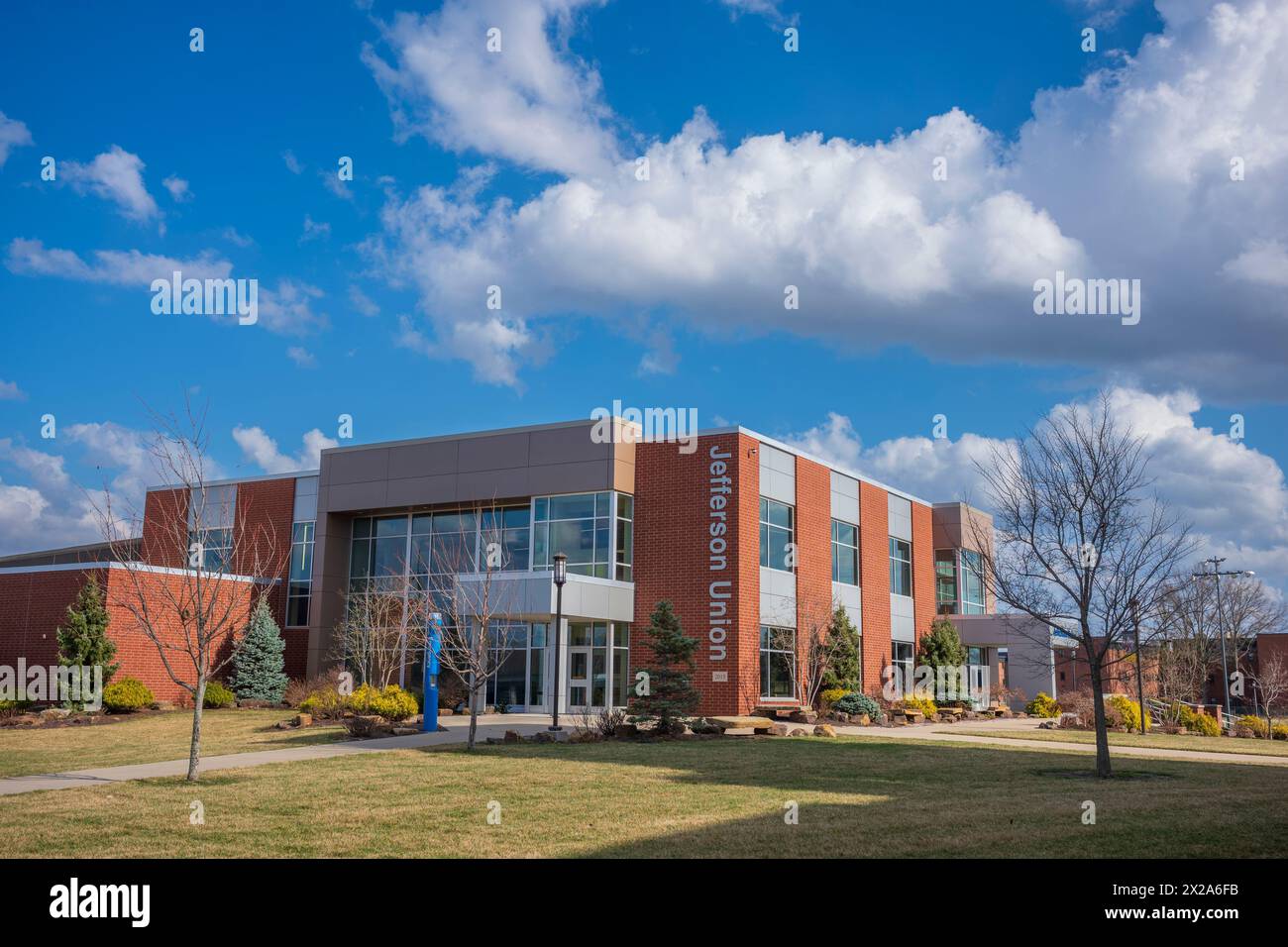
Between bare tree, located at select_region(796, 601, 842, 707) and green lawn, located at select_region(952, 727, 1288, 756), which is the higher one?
bare tree, located at select_region(796, 601, 842, 707)

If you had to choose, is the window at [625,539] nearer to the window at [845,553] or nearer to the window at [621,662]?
the window at [621,662]

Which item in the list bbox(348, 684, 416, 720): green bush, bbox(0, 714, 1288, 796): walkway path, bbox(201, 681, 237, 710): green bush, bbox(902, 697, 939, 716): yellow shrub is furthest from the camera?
bbox(902, 697, 939, 716): yellow shrub

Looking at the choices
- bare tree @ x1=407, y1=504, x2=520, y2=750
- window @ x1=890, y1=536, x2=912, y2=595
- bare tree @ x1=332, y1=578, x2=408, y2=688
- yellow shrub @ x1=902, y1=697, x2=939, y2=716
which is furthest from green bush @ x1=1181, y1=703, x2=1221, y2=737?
bare tree @ x1=332, y1=578, x2=408, y2=688

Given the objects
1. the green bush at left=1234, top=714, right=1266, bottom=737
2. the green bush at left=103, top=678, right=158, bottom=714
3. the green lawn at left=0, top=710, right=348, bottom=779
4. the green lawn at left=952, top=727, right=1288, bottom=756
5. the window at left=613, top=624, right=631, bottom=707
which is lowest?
the green bush at left=1234, top=714, right=1266, bottom=737

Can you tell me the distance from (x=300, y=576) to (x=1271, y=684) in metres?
37.8

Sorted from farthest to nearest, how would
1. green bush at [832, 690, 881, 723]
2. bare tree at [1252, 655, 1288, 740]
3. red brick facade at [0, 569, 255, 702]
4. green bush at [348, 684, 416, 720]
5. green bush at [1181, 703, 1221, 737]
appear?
bare tree at [1252, 655, 1288, 740] < green bush at [1181, 703, 1221, 737] < green bush at [832, 690, 881, 723] < red brick facade at [0, 569, 255, 702] < green bush at [348, 684, 416, 720]

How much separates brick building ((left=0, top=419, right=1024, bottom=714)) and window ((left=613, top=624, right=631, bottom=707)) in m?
0.05

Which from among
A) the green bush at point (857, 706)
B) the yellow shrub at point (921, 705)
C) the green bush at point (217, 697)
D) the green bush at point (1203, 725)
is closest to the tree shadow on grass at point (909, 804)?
the green bush at point (857, 706)

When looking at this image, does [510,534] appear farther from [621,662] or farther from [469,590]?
[621,662]

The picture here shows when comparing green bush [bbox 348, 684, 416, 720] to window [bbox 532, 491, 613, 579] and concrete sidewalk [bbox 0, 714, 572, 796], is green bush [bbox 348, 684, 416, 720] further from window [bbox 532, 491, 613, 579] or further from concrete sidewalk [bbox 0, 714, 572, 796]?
window [bbox 532, 491, 613, 579]

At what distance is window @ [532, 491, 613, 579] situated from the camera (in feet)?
111

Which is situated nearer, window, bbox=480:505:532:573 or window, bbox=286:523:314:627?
window, bbox=480:505:532:573

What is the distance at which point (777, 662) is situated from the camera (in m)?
34.3

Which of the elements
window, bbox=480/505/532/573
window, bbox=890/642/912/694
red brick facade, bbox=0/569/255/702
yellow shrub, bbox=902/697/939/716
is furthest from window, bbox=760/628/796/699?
red brick facade, bbox=0/569/255/702
